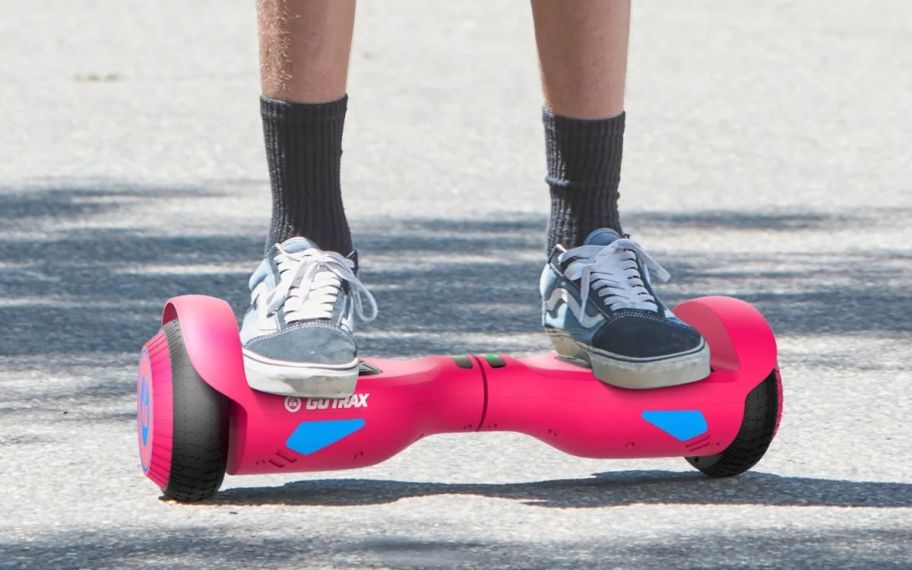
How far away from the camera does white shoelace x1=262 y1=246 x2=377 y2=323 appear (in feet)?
8.65

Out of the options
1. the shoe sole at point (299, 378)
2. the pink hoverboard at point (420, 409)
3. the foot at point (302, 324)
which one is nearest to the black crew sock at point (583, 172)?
the pink hoverboard at point (420, 409)

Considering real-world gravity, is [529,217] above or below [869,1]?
below

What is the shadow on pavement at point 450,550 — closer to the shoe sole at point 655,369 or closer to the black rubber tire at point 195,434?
the black rubber tire at point 195,434

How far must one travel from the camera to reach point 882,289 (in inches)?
164

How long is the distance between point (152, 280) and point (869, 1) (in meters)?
6.19

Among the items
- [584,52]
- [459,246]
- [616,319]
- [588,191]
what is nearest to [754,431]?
[616,319]

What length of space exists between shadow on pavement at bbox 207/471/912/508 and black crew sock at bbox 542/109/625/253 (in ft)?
1.32

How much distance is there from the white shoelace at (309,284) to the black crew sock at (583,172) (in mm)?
363

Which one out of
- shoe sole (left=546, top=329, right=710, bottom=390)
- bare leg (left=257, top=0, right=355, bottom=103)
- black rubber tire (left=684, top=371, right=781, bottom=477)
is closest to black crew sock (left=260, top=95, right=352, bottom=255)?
bare leg (left=257, top=0, right=355, bottom=103)

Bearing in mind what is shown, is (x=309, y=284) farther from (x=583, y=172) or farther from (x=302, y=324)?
(x=583, y=172)

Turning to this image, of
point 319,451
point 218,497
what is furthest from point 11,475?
point 319,451

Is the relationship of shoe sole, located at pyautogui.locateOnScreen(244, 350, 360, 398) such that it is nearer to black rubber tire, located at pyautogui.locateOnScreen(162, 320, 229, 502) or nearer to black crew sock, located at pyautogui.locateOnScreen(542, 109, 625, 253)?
black rubber tire, located at pyautogui.locateOnScreen(162, 320, 229, 502)

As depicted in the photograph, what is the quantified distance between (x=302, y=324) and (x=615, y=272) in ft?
1.63

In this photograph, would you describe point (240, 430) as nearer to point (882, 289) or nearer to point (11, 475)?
point (11, 475)
